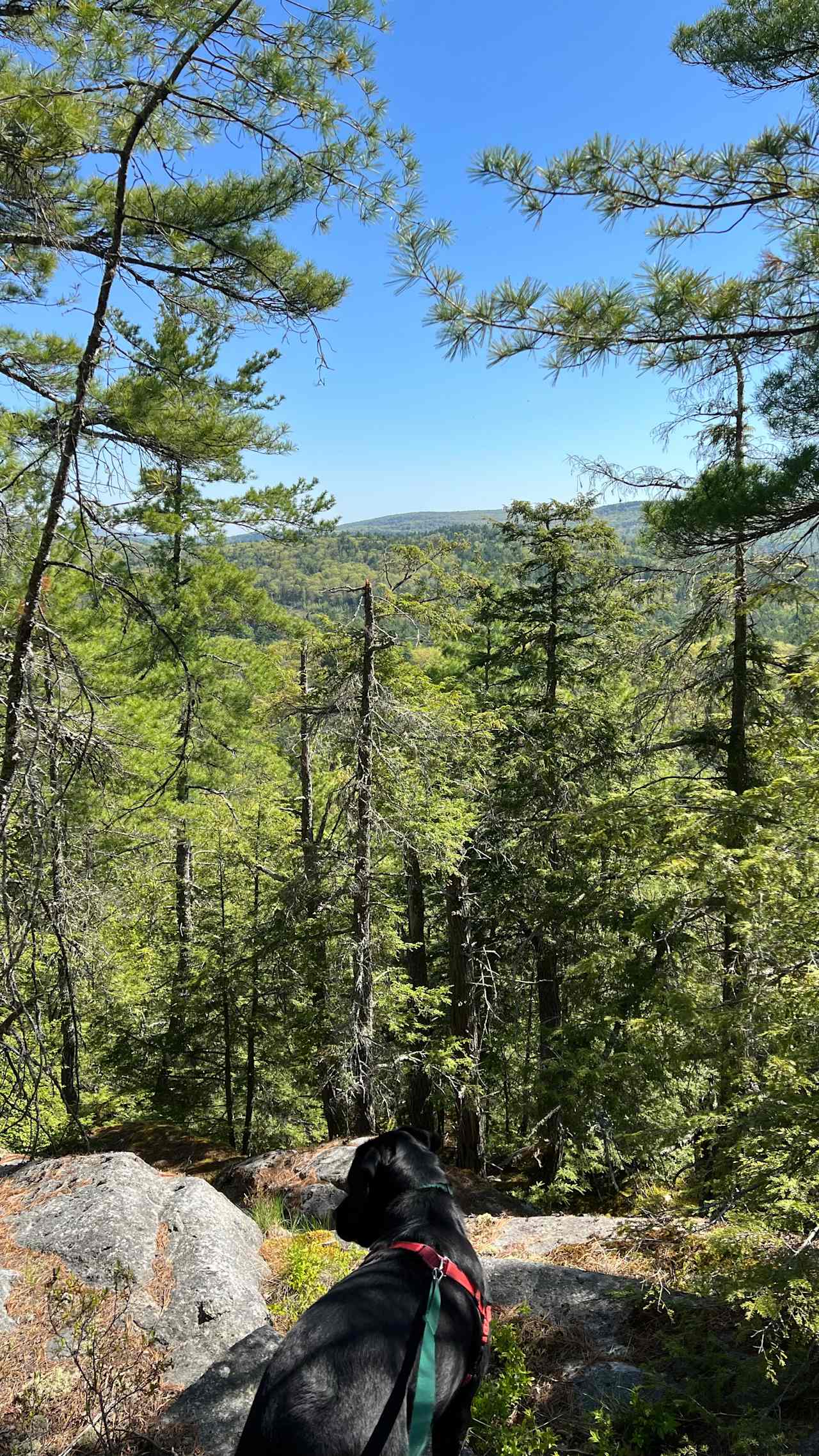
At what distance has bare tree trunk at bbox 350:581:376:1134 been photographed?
8.60m

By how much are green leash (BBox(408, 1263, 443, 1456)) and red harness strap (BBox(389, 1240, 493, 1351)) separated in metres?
0.12

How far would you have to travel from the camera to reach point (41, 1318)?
12.3 feet

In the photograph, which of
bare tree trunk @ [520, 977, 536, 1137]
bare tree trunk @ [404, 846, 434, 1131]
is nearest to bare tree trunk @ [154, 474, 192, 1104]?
bare tree trunk @ [404, 846, 434, 1131]

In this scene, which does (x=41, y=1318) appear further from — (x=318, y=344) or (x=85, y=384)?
(x=318, y=344)

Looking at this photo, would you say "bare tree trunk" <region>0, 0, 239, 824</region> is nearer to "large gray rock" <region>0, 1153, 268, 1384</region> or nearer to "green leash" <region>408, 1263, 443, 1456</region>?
"green leash" <region>408, 1263, 443, 1456</region>

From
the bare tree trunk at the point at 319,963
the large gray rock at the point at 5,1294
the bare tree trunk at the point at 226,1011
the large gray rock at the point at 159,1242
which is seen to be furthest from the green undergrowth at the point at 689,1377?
the bare tree trunk at the point at 226,1011

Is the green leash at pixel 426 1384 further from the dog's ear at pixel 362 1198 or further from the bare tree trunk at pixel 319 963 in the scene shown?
the bare tree trunk at pixel 319 963

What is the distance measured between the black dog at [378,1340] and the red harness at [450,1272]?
18 millimetres

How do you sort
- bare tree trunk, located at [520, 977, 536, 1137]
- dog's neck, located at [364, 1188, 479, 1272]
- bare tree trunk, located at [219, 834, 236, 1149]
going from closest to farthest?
1. dog's neck, located at [364, 1188, 479, 1272]
2. bare tree trunk, located at [520, 977, 536, 1137]
3. bare tree trunk, located at [219, 834, 236, 1149]

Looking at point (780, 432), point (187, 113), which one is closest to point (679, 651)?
point (780, 432)

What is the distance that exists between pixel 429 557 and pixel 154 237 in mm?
5829

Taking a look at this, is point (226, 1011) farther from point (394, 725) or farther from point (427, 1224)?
→ point (427, 1224)

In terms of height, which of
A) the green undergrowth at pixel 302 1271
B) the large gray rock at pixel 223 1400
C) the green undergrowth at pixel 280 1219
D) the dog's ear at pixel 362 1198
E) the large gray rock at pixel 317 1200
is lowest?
the large gray rock at pixel 317 1200

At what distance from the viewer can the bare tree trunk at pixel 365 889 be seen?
8602 millimetres
